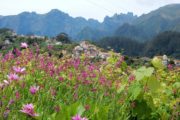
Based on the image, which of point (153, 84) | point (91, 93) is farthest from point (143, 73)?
point (91, 93)

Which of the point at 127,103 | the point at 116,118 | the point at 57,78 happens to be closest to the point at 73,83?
the point at 57,78

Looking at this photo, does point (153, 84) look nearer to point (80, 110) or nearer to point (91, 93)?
point (91, 93)

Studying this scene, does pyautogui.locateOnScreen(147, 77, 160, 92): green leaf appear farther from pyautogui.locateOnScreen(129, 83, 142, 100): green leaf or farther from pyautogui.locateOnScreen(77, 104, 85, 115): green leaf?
Result: pyautogui.locateOnScreen(77, 104, 85, 115): green leaf

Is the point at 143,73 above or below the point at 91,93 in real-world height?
above

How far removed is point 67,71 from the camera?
700 cm

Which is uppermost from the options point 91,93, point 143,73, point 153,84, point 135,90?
point 143,73

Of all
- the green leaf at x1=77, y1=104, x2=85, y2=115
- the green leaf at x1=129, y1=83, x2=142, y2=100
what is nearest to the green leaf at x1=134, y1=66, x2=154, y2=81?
the green leaf at x1=129, y1=83, x2=142, y2=100

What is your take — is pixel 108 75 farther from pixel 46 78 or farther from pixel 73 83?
pixel 46 78

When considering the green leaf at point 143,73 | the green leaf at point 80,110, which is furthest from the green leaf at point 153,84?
the green leaf at point 80,110

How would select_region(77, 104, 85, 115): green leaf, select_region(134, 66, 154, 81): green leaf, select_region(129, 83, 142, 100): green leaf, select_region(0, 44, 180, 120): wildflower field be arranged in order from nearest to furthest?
select_region(77, 104, 85, 115): green leaf < select_region(0, 44, 180, 120): wildflower field < select_region(134, 66, 154, 81): green leaf < select_region(129, 83, 142, 100): green leaf

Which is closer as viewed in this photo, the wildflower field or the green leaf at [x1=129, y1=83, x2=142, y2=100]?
the wildflower field

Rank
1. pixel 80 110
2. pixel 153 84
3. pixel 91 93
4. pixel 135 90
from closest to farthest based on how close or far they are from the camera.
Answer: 1. pixel 80 110
2. pixel 153 84
3. pixel 135 90
4. pixel 91 93

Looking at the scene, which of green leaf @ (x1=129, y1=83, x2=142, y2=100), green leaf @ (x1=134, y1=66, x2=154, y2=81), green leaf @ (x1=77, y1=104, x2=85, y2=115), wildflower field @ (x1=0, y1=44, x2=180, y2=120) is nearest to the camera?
green leaf @ (x1=77, y1=104, x2=85, y2=115)

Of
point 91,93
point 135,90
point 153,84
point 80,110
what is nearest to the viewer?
point 80,110
